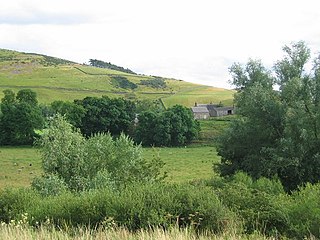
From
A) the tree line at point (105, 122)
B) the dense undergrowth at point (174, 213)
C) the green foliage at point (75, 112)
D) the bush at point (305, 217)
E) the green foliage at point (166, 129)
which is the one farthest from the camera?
the green foliage at point (75, 112)

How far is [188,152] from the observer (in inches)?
2975

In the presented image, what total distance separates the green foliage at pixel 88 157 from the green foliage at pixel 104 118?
2508 inches

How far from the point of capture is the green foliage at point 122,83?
178125 millimetres

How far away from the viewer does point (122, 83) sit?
182 m

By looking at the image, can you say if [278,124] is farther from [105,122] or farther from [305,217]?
[105,122]

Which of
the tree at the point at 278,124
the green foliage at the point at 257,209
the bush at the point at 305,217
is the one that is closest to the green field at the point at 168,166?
the tree at the point at 278,124

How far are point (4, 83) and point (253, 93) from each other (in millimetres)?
137138

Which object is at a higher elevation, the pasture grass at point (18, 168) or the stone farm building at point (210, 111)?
the stone farm building at point (210, 111)

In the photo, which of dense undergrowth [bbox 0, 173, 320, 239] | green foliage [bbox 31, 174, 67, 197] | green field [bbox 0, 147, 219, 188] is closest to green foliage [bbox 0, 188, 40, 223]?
dense undergrowth [bbox 0, 173, 320, 239]

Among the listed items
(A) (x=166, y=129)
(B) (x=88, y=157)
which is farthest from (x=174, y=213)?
(A) (x=166, y=129)

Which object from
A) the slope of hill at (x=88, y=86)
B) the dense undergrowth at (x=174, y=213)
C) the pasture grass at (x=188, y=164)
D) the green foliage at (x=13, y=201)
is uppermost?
the slope of hill at (x=88, y=86)

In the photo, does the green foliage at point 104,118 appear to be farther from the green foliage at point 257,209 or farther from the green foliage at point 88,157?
the green foliage at point 257,209

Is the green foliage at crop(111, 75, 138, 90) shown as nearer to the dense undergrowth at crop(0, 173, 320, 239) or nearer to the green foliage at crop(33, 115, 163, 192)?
the green foliage at crop(33, 115, 163, 192)

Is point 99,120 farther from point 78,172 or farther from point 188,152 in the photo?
point 78,172
